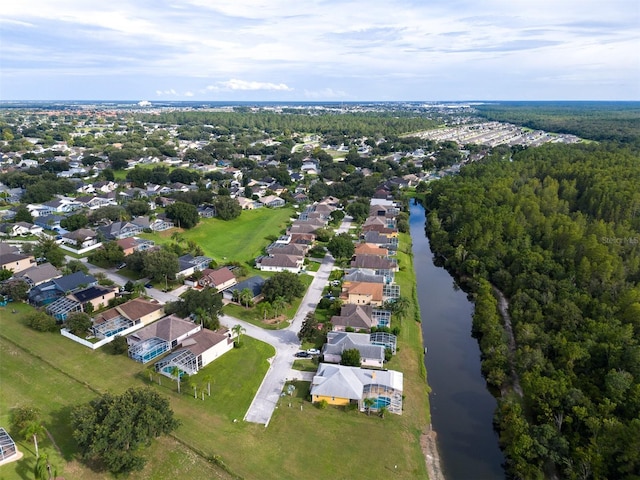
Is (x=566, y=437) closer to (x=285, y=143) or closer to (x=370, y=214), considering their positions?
(x=370, y=214)

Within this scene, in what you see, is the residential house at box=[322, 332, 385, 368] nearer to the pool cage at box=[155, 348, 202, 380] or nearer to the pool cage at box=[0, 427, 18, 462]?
the pool cage at box=[155, 348, 202, 380]

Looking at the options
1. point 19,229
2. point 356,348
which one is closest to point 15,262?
point 19,229

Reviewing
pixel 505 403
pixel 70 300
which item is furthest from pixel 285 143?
pixel 505 403

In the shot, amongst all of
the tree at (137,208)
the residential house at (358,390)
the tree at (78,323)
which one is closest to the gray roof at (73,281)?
the tree at (78,323)

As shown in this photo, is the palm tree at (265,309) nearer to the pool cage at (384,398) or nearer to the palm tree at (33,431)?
the pool cage at (384,398)

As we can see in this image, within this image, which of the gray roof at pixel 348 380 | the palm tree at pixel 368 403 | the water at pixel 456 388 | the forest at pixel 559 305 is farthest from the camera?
the gray roof at pixel 348 380

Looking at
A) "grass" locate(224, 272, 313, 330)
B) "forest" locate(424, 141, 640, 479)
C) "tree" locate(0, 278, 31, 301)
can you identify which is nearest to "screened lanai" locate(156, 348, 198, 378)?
"grass" locate(224, 272, 313, 330)

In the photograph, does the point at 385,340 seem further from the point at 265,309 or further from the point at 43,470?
the point at 43,470
